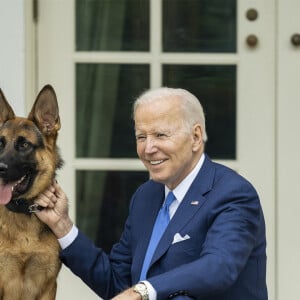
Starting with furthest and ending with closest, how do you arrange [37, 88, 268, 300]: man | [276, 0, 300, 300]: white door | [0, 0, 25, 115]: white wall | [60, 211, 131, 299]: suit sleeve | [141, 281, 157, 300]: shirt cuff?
[276, 0, 300, 300]: white door < [0, 0, 25, 115]: white wall < [60, 211, 131, 299]: suit sleeve < [37, 88, 268, 300]: man < [141, 281, 157, 300]: shirt cuff

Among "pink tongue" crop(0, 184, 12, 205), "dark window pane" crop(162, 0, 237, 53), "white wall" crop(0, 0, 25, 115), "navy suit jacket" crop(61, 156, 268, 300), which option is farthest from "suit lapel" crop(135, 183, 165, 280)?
"dark window pane" crop(162, 0, 237, 53)

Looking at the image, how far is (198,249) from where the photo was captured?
3.23 m

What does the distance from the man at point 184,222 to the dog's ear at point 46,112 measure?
232mm

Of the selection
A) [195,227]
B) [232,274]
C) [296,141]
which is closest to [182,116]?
[195,227]

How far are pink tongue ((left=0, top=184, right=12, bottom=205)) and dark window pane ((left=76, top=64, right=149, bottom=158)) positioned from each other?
61.9 inches

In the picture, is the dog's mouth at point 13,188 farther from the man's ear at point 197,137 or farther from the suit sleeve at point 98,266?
the man's ear at point 197,137

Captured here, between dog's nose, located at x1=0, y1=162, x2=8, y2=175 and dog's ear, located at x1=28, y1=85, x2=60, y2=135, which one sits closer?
dog's nose, located at x1=0, y1=162, x2=8, y2=175

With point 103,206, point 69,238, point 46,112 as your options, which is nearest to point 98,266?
point 69,238

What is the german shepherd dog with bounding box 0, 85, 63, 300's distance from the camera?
11.5ft

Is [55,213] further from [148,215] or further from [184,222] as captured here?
[184,222]

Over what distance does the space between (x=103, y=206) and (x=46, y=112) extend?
5.10ft

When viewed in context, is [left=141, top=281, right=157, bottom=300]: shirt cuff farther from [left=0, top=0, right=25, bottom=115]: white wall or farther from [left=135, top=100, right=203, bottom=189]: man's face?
[left=0, top=0, right=25, bottom=115]: white wall

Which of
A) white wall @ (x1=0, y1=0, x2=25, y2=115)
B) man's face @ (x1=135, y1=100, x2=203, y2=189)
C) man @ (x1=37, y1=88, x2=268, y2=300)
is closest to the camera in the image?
man @ (x1=37, y1=88, x2=268, y2=300)

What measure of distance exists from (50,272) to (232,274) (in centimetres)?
83
